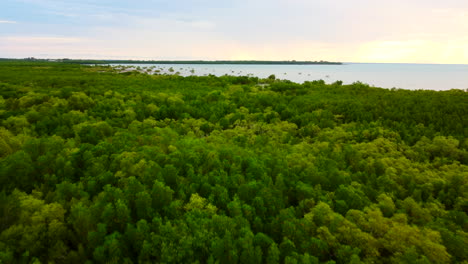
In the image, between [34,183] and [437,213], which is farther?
[34,183]

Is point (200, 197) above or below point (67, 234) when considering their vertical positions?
above

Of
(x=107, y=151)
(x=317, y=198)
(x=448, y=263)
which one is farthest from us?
(x=107, y=151)

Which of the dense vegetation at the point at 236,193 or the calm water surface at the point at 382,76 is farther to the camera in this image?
the calm water surface at the point at 382,76

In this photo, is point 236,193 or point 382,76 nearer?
point 236,193

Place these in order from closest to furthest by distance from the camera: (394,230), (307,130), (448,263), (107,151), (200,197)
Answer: (448,263), (394,230), (200,197), (107,151), (307,130)

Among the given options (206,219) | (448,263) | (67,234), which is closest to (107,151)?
(67,234)

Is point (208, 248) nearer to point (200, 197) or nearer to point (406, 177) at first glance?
point (200, 197)

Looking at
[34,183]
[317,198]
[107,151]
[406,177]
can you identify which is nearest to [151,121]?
[107,151]
